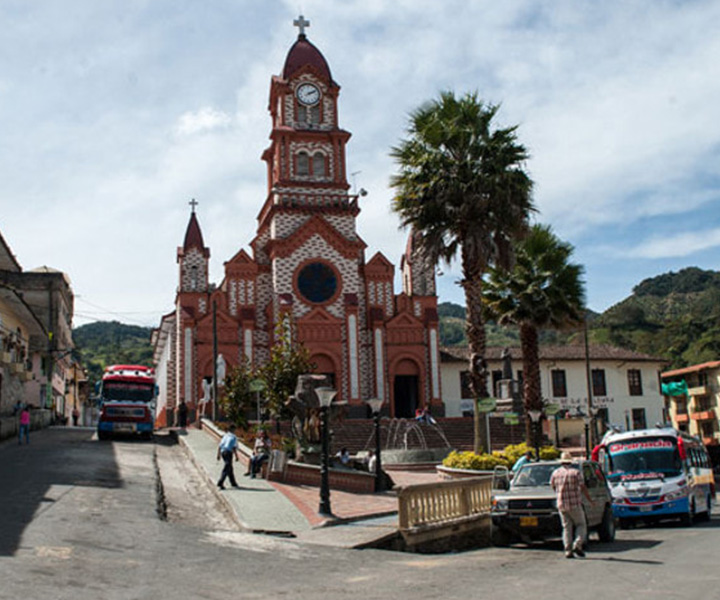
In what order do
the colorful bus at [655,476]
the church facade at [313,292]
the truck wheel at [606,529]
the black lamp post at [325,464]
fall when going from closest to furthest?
the truck wheel at [606,529]
the black lamp post at [325,464]
the colorful bus at [655,476]
the church facade at [313,292]

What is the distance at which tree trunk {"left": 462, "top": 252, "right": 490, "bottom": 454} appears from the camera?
945 inches

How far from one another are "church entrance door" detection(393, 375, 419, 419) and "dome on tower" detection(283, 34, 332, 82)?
20.1m

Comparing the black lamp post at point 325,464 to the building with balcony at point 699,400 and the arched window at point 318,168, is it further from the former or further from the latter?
the building with balcony at point 699,400

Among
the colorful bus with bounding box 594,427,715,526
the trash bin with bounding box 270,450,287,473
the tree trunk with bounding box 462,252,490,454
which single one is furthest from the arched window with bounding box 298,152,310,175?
the colorful bus with bounding box 594,427,715,526

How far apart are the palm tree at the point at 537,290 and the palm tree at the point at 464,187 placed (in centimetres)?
418

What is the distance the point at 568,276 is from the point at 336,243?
2120 cm

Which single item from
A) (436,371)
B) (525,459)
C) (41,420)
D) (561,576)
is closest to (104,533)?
(561,576)

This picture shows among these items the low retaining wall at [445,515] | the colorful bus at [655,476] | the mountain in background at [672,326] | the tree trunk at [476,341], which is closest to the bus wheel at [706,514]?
the colorful bus at [655,476]

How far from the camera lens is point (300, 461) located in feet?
77.6

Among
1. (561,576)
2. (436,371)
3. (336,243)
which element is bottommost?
(561,576)

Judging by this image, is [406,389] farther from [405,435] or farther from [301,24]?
[301,24]

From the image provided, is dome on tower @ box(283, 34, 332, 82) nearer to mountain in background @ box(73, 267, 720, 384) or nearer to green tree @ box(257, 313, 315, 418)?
mountain in background @ box(73, 267, 720, 384)

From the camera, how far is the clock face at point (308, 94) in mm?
51781

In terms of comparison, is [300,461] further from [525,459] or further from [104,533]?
[104,533]
